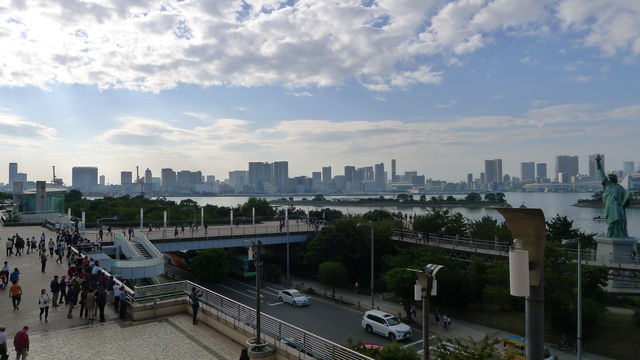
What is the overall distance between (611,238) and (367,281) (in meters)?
19.9

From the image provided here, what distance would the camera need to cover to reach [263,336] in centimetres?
1120

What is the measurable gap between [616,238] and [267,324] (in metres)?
29.8

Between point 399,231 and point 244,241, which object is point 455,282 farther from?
point 244,241

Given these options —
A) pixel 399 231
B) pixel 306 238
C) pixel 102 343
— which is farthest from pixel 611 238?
pixel 102 343

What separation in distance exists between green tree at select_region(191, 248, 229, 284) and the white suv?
1576cm

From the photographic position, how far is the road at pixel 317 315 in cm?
2394

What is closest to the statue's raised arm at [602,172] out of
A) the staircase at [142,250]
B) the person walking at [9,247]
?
the staircase at [142,250]

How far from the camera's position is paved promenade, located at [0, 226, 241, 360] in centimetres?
1049

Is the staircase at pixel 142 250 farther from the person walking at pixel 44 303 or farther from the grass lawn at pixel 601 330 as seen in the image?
the grass lawn at pixel 601 330

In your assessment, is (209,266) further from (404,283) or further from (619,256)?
(619,256)

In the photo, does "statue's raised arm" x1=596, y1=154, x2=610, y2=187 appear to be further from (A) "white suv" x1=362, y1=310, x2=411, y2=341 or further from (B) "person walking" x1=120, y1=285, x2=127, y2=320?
(B) "person walking" x1=120, y1=285, x2=127, y2=320

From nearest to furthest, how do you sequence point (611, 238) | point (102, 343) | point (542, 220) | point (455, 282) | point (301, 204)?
1. point (542, 220)
2. point (102, 343)
3. point (455, 282)
4. point (611, 238)
5. point (301, 204)

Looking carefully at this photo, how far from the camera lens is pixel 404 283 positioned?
27406mm

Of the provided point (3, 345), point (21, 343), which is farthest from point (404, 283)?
point (3, 345)
